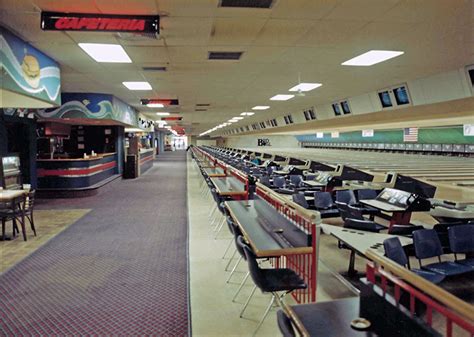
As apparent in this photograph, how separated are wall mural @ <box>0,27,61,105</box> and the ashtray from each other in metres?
3.94

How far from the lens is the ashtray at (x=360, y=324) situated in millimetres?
1507

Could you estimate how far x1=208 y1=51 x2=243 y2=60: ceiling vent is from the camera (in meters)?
4.72

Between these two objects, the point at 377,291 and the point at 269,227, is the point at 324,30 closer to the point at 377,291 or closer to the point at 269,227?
the point at 269,227

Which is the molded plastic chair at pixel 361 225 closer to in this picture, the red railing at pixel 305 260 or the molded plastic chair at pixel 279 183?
the red railing at pixel 305 260

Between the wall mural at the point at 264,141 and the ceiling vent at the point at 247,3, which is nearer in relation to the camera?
the ceiling vent at the point at 247,3

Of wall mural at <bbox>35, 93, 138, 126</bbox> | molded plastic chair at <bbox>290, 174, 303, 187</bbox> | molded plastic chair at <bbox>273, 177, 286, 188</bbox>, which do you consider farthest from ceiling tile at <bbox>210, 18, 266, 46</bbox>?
wall mural at <bbox>35, 93, 138, 126</bbox>

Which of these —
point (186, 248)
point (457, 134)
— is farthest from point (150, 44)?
point (457, 134)

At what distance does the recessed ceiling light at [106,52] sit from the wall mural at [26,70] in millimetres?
619

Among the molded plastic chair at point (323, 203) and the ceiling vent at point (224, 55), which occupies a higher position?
the ceiling vent at point (224, 55)

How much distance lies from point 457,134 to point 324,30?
1459cm

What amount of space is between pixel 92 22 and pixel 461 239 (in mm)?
3907

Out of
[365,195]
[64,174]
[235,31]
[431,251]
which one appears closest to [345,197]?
[365,195]

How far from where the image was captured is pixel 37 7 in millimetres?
3135

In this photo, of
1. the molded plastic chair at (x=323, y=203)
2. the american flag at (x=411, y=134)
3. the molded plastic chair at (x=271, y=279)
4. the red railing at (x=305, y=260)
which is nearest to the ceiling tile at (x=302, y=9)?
the red railing at (x=305, y=260)
